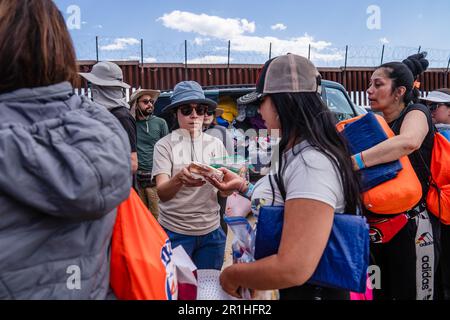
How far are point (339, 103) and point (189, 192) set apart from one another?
14.6 feet

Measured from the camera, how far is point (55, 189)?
0.80 m

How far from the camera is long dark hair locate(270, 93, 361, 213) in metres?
1.30

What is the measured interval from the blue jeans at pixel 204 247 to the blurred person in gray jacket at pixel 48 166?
1.43 metres

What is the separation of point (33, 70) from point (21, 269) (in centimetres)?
47

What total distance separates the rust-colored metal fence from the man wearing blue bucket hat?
12090 millimetres

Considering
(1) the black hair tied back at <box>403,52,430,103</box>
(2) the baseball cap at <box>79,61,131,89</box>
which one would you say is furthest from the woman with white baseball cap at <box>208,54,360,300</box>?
(2) the baseball cap at <box>79,61,131,89</box>

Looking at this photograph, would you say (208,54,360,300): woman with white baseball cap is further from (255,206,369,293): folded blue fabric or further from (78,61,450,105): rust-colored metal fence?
(78,61,450,105): rust-colored metal fence

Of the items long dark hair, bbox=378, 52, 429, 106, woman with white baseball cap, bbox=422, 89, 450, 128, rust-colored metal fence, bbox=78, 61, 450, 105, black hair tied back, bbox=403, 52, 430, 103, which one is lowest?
woman with white baseball cap, bbox=422, 89, 450, 128

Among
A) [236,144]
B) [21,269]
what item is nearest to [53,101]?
[21,269]

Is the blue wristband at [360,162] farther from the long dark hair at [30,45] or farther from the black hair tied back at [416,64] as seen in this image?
the long dark hair at [30,45]

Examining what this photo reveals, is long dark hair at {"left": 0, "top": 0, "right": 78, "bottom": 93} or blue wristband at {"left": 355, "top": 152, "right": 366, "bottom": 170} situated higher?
long dark hair at {"left": 0, "top": 0, "right": 78, "bottom": 93}

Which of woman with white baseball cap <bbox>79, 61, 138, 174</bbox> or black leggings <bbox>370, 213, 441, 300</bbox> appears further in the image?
woman with white baseball cap <bbox>79, 61, 138, 174</bbox>

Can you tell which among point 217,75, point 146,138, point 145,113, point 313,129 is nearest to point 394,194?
point 313,129

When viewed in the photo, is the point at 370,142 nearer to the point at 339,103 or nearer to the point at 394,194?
the point at 394,194
